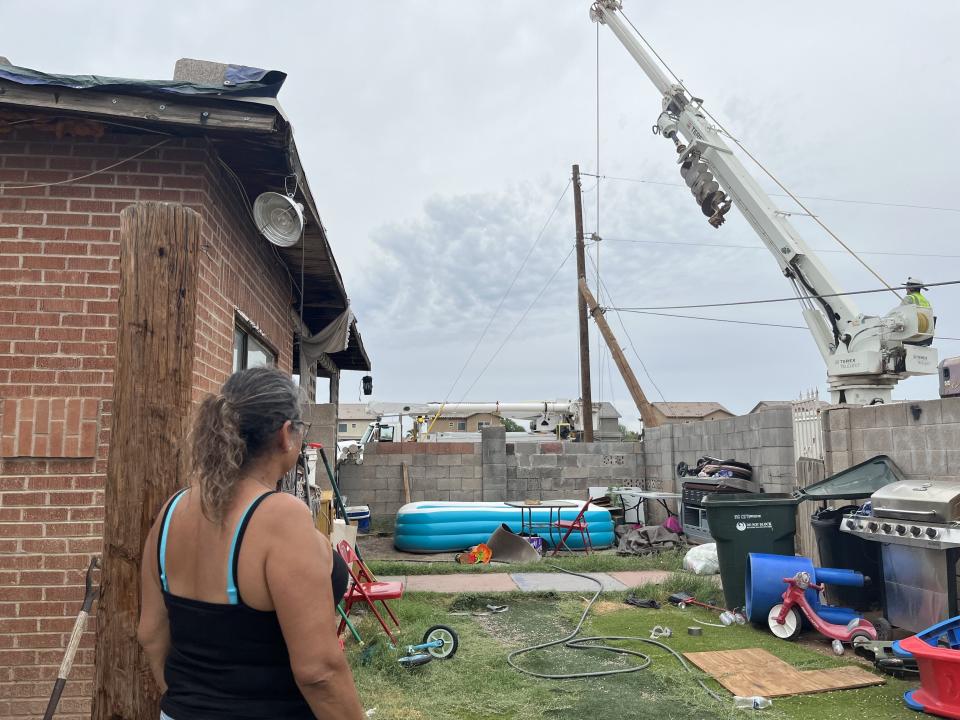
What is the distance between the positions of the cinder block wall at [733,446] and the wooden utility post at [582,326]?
10.3 feet

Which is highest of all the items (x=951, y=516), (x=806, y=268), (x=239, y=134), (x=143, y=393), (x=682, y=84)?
(x=682, y=84)

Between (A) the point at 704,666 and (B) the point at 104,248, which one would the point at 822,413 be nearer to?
(A) the point at 704,666

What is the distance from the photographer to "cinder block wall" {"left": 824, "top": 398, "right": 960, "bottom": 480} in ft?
18.6

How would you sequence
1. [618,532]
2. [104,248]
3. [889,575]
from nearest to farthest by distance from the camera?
[104,248]
[889,575]
[618,532]

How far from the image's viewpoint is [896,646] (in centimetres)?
408

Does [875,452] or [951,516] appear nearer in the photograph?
[951,516]

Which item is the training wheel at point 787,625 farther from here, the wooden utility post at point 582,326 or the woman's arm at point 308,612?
the wooden utility post at point 582,326

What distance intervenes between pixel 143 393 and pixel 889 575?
217 inches

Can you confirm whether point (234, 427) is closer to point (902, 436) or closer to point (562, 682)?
point (562, 682)

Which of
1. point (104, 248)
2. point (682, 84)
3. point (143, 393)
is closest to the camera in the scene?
point (143, 393)

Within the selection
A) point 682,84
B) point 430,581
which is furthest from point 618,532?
point 682,84

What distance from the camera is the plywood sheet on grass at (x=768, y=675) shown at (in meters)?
4.29

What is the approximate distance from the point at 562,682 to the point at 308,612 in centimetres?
356

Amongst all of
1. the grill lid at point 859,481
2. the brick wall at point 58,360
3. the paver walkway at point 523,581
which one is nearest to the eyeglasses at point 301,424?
the brick wall at point 58,360
